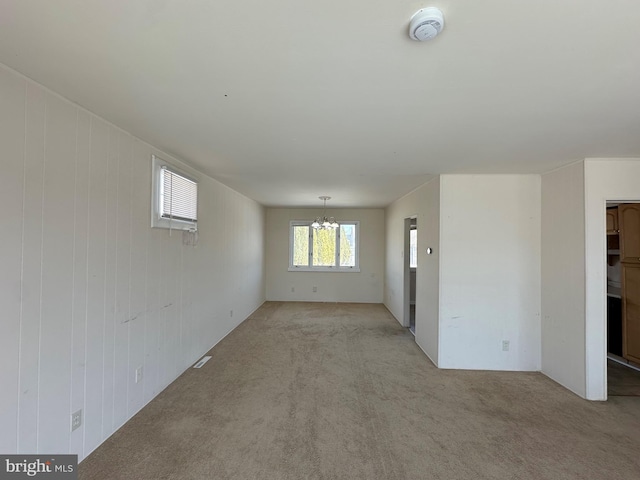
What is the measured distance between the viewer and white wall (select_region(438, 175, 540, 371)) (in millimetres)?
3570

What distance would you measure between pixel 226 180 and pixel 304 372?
2.72m

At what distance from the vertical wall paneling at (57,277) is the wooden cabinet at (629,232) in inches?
221

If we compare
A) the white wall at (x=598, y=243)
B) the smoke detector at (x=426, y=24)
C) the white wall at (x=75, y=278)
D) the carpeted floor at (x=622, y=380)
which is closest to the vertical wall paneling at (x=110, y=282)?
the white wall at (x=75, y=278)

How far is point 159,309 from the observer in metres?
2.90

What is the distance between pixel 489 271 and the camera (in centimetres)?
361

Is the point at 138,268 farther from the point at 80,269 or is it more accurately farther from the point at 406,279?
the point at 406,279

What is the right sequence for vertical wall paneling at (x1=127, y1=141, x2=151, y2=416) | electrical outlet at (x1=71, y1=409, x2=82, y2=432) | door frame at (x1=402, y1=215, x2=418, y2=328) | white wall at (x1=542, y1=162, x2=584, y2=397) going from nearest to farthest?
1. electrical outlet at (x1=71, y1=409, x2=82, y2=432)
2. vertical wall paneling at (x1=127, y1=141, x2=151, y2=416)
3. white wall at (x1=542, y1=162, x2=584, y2=397)
4. door frame at (x1=402, y1=215, x2=418, y2=328)

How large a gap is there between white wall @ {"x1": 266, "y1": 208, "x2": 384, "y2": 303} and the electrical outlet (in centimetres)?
567

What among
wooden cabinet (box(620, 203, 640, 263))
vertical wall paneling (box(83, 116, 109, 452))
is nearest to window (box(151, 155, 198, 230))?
vertical wall paneling (box(83, 116, 109, 452))

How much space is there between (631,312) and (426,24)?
4.53 metres

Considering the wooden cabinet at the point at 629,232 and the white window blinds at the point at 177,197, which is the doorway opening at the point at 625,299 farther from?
the white window blinds at the point at 177,197

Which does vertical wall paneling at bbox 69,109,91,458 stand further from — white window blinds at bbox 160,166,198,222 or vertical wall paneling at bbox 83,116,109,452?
white window blinds at bbox 160,166,198,222

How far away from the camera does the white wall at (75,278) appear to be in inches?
61.7

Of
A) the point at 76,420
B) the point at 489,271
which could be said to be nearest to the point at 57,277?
the point at 76,420
